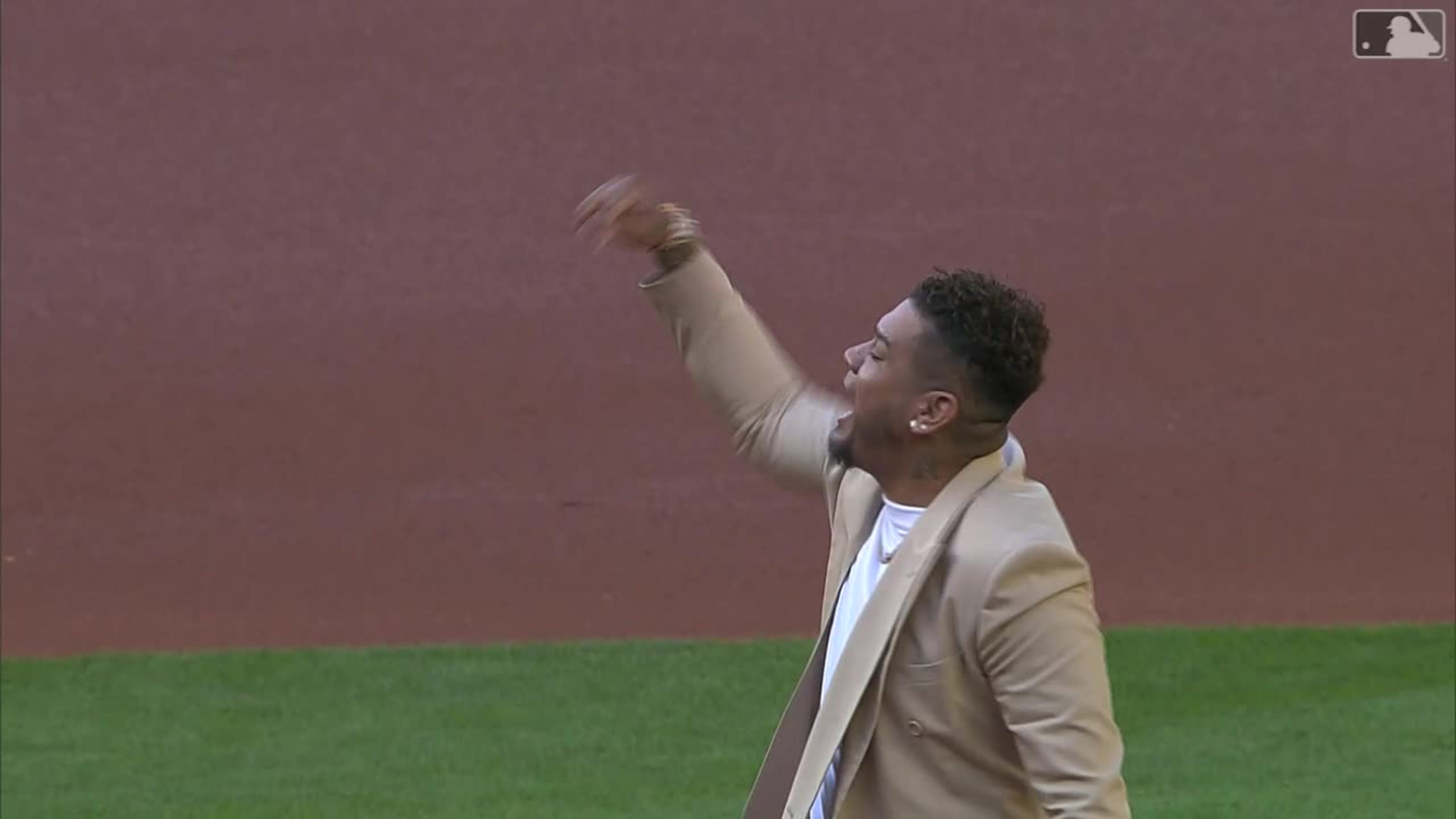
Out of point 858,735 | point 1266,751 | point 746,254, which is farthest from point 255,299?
point 858,735

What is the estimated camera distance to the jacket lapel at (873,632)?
2607mm

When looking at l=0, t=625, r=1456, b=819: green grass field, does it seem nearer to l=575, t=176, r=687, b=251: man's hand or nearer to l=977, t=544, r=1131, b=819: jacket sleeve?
l=575, t=176, r=687, b=251: man's hand

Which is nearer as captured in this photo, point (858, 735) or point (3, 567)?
point (858, 735)

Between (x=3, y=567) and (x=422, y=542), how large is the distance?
190 cm

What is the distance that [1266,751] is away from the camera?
7.68m

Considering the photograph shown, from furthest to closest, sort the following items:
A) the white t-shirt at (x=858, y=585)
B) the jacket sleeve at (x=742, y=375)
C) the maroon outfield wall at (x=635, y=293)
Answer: the maroon outfield wall at (x=635, y=293)
the jacket sleeve at (x=742, y=375)
the white t-shirt at (x=858, y=585)

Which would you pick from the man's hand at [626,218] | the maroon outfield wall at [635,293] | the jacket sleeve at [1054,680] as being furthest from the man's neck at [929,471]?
the maroon outfield wall at [635,293]

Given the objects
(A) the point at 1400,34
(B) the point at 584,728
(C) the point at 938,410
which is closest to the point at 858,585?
(C) the point at 938,410

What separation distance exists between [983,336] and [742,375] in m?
0.49

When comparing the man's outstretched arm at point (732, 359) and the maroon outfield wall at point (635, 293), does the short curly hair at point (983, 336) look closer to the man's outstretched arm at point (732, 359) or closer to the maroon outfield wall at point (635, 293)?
the man's outstretched arm at point (732, 359)

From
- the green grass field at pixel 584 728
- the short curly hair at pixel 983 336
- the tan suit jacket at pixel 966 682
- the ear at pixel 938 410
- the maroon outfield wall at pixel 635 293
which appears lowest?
the green grass field at pixel 584 728

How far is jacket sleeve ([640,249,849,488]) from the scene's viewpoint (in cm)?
300

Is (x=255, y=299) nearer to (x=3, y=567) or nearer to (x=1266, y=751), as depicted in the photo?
(x=3, y=567)

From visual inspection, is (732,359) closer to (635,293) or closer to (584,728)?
(584,728)
